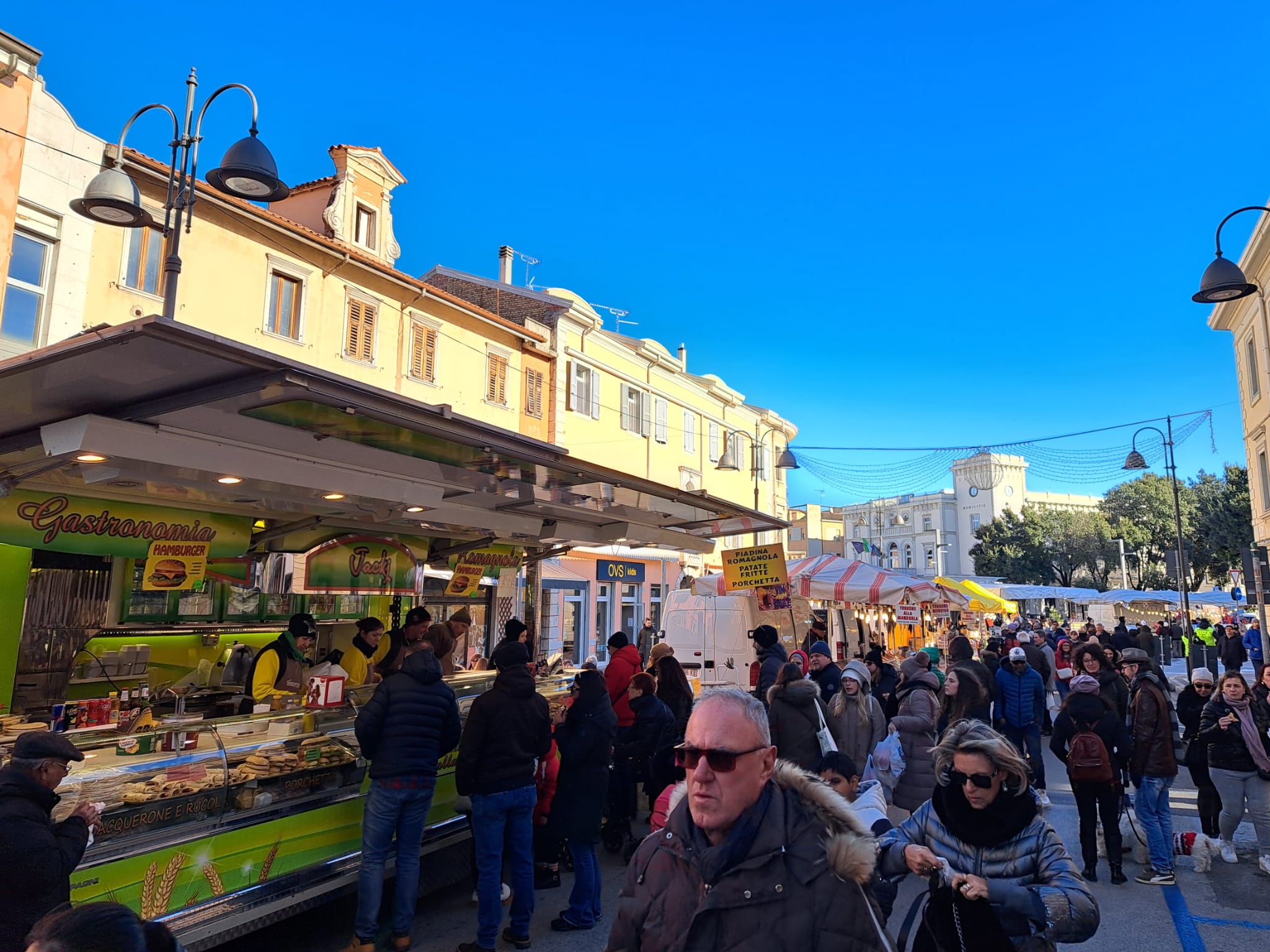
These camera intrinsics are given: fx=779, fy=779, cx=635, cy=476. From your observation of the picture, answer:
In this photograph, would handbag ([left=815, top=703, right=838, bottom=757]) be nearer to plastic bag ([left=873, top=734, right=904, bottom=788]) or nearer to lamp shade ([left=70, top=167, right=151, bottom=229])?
plastic bag ([left=873, top=734, right=904, bottom=788])

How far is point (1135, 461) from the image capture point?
2330 centimetres

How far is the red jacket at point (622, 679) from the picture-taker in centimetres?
750

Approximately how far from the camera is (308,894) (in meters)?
5.31

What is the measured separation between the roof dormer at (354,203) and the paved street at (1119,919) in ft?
55.6

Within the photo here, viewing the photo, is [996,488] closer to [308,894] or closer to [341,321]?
[341,321]

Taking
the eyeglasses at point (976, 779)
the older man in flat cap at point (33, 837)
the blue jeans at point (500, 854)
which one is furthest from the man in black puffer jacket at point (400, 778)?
the eyeglasses at point (976, 779)

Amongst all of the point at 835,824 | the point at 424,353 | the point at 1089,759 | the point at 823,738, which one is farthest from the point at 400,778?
the point at 424,353

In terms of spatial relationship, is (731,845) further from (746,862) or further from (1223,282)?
(1223,282)

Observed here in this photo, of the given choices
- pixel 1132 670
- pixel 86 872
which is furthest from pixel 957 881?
pixel 1132 670

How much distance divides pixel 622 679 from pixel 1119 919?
4.38 metres

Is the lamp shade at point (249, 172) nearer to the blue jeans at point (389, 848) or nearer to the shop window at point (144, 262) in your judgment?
the blue jeans at point (389, 848)

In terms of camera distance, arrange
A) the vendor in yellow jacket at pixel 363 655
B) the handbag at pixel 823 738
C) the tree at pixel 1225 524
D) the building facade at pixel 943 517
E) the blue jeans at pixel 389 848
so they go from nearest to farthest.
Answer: the blue jeans at pixel 389 848
the handbag at pixel 823 738
the vendor in yellow jacket at pixel 363 655
the tree at pixel 1225 524
the building facade at pixel 943 517

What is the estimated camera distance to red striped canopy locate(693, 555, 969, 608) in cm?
1360

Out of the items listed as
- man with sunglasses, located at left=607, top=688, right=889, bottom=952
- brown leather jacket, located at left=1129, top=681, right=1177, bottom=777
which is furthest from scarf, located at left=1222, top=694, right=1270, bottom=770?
man with sunglasses, located at left=607, top=688, right=889, bottom=952
